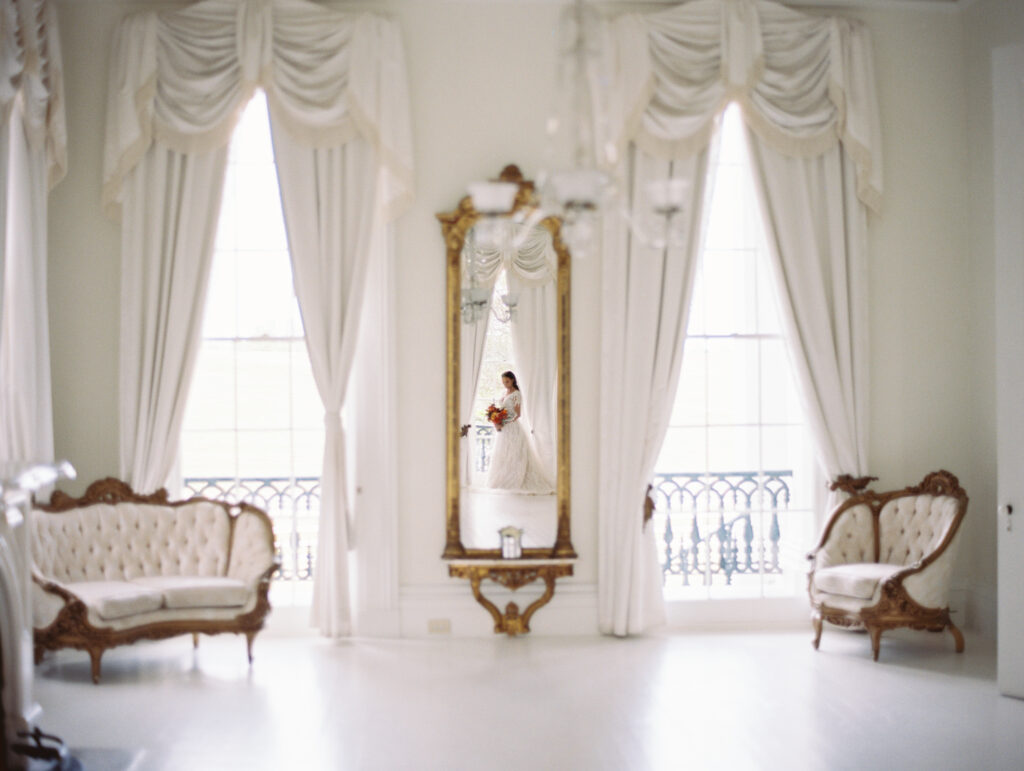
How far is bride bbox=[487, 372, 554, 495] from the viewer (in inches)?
255

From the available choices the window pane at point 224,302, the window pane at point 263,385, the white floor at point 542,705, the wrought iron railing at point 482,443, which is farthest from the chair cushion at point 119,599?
the wrought iron railing at point 482,443

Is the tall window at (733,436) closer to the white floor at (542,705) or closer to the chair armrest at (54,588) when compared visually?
the white floor at (542,705)

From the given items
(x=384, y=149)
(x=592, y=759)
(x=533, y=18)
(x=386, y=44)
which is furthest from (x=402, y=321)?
(x=592, y=759)

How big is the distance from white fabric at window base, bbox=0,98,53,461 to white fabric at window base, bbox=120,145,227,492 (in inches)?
19.3

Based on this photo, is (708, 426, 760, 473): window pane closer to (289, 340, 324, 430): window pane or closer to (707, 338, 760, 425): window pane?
(707, 338, 760, 425): window pane

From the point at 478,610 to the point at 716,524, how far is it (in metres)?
1.71

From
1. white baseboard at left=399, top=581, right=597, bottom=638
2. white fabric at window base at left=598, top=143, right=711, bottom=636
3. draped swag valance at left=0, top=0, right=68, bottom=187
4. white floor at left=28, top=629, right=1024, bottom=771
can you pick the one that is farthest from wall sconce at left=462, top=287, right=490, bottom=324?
draped swag valance at left=0, top=0, right=68, bottom=187

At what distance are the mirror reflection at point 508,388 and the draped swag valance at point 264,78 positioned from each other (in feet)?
2.50

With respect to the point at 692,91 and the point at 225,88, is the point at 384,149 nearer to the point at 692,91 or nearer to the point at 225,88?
the point at 225,88

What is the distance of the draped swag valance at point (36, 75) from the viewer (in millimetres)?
5441

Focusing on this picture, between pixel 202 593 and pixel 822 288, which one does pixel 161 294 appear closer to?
pixel 202 593

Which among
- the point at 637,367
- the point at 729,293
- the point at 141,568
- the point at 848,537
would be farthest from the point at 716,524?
the point at 141,568

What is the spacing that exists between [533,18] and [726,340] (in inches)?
97.3

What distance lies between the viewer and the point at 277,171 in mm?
6410
